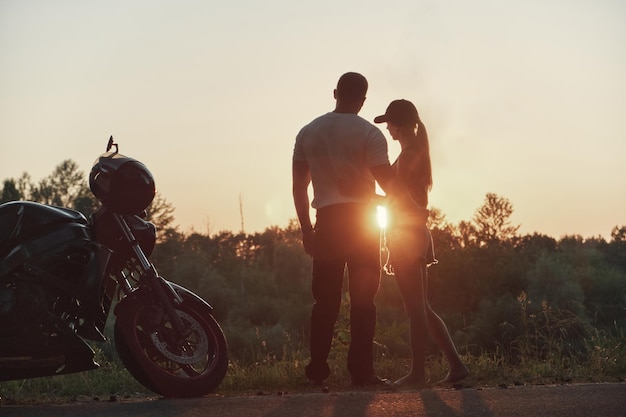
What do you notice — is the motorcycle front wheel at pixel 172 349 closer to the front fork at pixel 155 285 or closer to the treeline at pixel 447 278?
the front fork at pixel 155 285

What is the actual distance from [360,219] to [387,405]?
1.94 meters

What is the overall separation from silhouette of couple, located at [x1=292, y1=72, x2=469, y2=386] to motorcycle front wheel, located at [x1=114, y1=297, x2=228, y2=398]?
1040 mm

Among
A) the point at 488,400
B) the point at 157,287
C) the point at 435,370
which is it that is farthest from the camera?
the point at 435,370

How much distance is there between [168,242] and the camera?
4006 centimetres

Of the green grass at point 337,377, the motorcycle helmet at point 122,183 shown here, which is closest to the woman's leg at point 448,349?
the green grass at point 337,377

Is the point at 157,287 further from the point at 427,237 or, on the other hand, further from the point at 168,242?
the point at 168,242

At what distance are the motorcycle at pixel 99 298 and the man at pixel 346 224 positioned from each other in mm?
1042

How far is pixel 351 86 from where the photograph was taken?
7398 mm

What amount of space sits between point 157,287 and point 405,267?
201 cm

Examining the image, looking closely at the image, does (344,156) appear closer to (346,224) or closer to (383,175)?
(383,175)

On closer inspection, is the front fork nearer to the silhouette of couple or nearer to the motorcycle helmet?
the motorcycle helmet

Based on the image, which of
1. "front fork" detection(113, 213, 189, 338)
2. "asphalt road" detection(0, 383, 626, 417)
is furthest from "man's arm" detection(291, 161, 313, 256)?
"asphalt road" detection(0, 383, 626, 417)

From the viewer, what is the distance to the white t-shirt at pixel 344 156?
7.26m

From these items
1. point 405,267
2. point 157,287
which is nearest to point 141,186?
point 157,287
